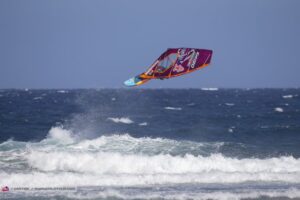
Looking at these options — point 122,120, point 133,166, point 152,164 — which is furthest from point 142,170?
point 122,120

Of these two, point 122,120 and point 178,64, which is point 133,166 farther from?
point 122,120

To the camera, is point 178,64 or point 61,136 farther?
point 61,136

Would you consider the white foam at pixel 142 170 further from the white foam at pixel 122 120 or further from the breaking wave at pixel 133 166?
the white foam at pixel 122 120

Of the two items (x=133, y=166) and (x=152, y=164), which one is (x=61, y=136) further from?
(x=152, y=164)

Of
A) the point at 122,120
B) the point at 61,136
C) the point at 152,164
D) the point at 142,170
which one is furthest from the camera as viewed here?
the point at 122,120

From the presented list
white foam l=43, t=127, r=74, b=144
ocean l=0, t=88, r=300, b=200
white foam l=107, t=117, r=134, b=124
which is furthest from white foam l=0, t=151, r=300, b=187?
white foam l=107, t=117, r=134, b=124

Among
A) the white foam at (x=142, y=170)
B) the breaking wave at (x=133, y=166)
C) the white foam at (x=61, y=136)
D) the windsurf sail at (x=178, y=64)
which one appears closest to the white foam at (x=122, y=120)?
the white foam at (x=61, y=136)

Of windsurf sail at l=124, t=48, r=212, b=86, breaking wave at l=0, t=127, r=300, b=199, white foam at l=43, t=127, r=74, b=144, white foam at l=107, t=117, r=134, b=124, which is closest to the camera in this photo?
windsurf sail at l=124, t=48, r=212, b=86

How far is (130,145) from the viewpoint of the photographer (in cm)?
3094

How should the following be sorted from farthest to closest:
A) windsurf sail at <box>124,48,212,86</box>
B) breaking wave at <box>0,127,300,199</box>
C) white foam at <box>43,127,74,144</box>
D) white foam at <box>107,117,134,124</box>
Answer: white foam at <box>107,117,134,124</box> → white foam at <box>43,127,74,144</box> → breaking wave at <box>0,127,300,199</box> → windsurf sail at <box>124,48,212,86</box>

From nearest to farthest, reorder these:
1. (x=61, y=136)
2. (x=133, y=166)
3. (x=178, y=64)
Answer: (x=178, y=64) < (x=133, y=166) < (x=61, y=136)

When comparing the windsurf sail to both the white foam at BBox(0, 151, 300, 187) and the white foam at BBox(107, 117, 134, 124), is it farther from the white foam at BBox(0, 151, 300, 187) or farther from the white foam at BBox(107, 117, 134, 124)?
the white foam at BBox(107, 117, 134, 124)

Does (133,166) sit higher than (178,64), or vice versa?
(178,64)

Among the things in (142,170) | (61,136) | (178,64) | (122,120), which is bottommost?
(142,170)
